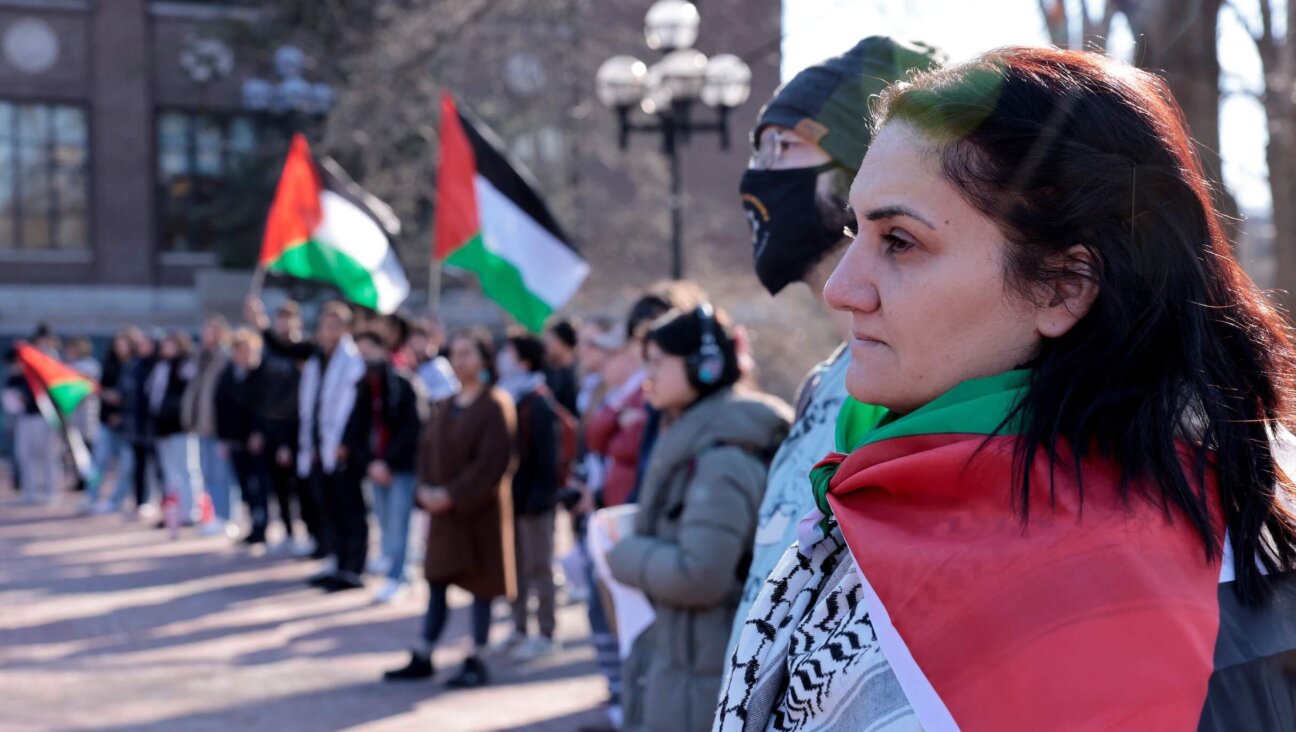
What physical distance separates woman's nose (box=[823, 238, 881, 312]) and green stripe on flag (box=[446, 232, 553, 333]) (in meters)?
7.24

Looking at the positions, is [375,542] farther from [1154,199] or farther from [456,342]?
[1154,199]

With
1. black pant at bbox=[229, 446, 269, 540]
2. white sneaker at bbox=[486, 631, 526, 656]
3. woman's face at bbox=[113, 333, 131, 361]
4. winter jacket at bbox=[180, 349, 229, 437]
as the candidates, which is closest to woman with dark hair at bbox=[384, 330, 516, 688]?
white sneaker at bbox=[486, 631, 526, 656]

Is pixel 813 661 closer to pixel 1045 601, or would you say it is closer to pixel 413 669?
pixel 1045 601

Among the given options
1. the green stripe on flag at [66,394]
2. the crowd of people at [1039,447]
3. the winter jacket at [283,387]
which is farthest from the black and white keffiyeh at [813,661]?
the green stripe on flag at [66,394]

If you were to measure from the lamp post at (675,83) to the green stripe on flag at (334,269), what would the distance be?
14.5 feet

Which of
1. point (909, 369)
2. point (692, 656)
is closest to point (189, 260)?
point (692, 656)

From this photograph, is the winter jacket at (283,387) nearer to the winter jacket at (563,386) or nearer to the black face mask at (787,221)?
the winter jacket at (563,386)

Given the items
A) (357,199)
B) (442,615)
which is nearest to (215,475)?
(357,199)

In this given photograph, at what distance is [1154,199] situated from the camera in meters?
1.55

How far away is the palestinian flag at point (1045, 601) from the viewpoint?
1.36 meters

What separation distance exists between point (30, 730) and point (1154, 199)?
23.5 ft

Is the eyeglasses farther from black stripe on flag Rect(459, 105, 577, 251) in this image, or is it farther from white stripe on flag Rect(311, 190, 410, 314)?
white stripe on flag Rect(311, 190, 410, 314)

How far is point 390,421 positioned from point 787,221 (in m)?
9.03

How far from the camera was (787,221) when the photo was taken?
2.86m
